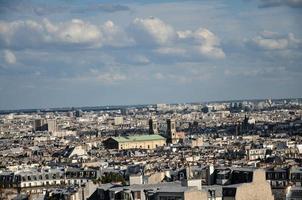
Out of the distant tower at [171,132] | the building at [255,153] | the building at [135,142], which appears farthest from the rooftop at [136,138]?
the building at [255,153]

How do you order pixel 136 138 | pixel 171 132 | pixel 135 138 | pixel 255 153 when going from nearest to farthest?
pixel 255 153 → pixel 135 138 → pixel 136 138 → pixel 171 132

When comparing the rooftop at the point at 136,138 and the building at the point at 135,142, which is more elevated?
the rooftop at the point at 136,138

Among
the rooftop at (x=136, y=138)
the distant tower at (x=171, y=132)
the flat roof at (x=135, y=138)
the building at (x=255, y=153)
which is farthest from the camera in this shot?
the distant tower at (x=171, y=132)

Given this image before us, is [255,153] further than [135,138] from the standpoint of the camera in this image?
No

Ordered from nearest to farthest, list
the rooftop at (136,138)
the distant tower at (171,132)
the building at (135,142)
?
1. the building at (135,142)
2. the rooftop at (136,138)
3. the distant tower at (171,132)

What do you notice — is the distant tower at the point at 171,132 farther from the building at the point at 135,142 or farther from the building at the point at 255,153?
the building at the point at 255,153

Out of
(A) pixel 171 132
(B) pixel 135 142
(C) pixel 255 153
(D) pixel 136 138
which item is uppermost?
(A) pixel 171 132

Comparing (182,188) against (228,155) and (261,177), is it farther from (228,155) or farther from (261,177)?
(228,155)

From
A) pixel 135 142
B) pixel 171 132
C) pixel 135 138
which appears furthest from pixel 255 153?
pixel 171 132

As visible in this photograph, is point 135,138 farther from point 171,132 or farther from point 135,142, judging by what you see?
point 171,132
